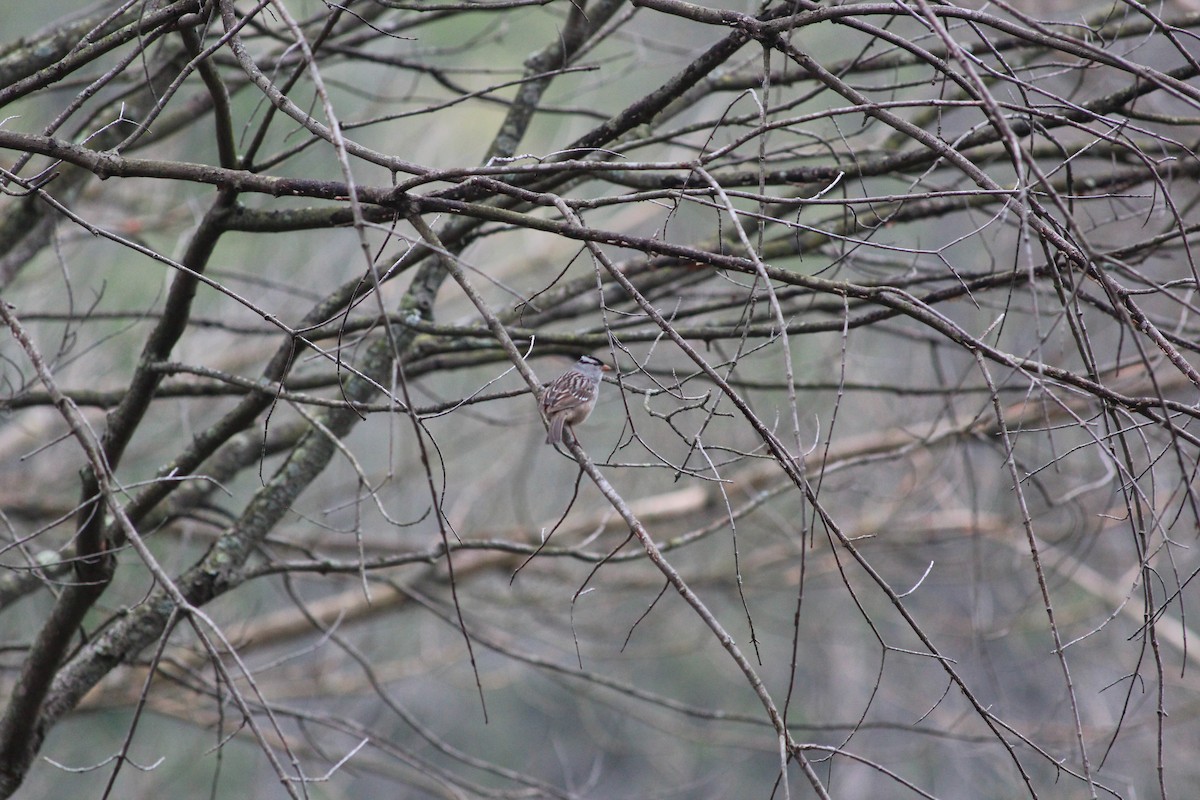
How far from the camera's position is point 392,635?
24.6ft

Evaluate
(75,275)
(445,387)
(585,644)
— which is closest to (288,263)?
(75,275)

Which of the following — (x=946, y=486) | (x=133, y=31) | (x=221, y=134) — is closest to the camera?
(x=133, y=31)

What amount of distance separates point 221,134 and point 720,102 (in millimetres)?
5186

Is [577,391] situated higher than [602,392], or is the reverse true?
[602,392]

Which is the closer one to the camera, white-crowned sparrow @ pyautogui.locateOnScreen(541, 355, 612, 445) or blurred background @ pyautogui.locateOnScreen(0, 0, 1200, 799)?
blurred background @ pyautogui.locateOnScreen(0, 0, 1200, 799)

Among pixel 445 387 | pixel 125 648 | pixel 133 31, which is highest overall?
pixel 445 387

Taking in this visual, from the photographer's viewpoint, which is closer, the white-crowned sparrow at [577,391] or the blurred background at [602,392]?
the blurred background at [602,392]

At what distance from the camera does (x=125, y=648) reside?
110 inches

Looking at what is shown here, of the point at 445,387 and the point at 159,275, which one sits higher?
the point at 445,387

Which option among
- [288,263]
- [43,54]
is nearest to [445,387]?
[288,263]

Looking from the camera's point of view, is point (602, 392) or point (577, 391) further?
point (602, 392)

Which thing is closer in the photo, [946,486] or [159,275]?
[946,486]

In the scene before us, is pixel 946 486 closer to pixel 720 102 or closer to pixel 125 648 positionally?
pixel 720 102

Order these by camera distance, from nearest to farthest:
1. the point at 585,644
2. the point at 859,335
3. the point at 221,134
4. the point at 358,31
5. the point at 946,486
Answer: the point at 221,134 → the point at 358,31 → the point at 946,486 → the point at 585,644 → the point at 859,335
